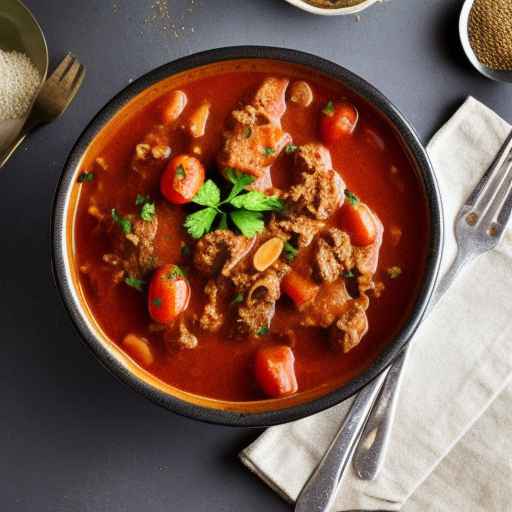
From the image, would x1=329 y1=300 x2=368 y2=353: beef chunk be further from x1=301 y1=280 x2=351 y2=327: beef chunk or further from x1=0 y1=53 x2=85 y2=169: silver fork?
x1=0 y1=53 x2=85 y2=169: silver fork

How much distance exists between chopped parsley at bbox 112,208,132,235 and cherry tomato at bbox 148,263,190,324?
0.77 ft

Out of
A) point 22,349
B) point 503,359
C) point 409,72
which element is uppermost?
point 409,72

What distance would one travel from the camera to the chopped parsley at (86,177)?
3719mm

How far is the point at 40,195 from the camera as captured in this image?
4285mm

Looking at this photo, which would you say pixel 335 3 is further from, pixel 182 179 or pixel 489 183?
pixel 182 179

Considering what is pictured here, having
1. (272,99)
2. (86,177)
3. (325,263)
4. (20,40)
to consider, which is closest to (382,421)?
(325,263)

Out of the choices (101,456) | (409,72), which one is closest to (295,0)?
(409,72)

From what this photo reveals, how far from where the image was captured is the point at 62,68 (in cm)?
416

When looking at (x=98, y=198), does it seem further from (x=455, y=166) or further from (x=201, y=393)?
(x=455, y=166)

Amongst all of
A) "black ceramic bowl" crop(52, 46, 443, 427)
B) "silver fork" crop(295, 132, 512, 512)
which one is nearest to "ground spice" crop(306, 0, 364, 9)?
"black ceramic bowl" crop(52, 46, 443, 427)

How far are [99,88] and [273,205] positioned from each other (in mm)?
1343

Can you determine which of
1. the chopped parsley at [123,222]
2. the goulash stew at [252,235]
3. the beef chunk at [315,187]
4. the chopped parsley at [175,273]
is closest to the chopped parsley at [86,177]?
the goulash stew at [252,235]

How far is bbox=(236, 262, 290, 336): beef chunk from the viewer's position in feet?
11.9

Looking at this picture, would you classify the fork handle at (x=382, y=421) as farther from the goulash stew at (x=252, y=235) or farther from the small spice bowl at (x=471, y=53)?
the small spice bowl at (x=471, y=53)
